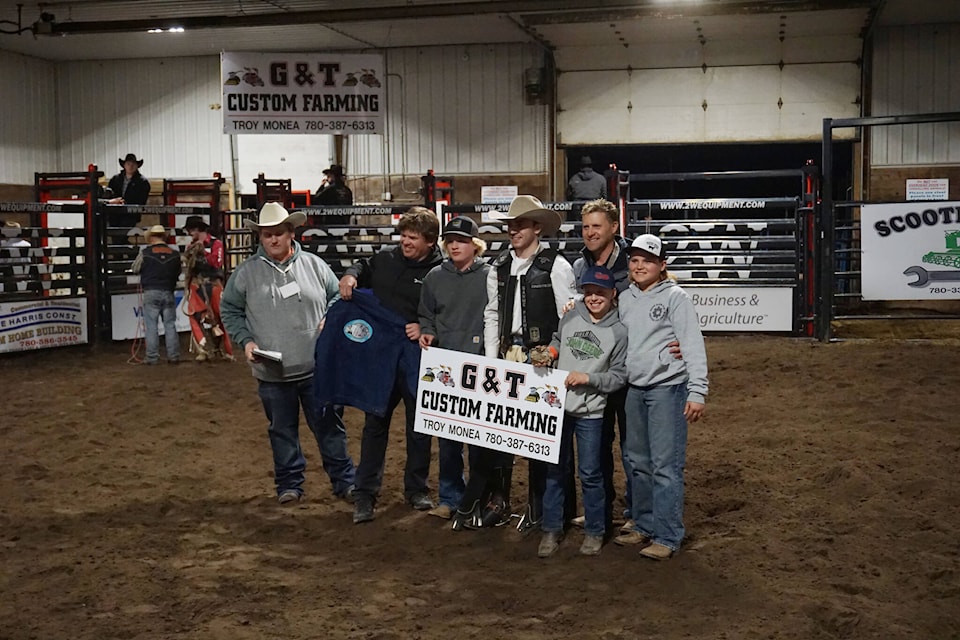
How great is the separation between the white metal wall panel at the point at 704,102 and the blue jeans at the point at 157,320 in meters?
8.95

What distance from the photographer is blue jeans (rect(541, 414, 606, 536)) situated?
197 inches

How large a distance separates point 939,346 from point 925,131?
25.3 ft

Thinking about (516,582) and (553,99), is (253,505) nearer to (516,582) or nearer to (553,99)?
(516,582)

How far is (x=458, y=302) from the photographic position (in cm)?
540

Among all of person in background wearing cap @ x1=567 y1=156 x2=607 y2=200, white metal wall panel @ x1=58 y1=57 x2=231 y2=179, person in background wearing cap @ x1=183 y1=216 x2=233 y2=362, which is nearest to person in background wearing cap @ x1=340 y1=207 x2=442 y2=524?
person in background wearing cap @ x1=183 y1=216 x2=233 y2=362

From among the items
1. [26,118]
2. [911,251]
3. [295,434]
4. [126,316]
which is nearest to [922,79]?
[911,251]

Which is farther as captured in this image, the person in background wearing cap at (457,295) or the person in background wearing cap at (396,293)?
the person in background wearing cap at (396,293)

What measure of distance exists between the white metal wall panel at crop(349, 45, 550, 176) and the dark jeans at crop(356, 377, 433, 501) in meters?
13.8

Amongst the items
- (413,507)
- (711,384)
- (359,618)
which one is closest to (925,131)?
(711,384)

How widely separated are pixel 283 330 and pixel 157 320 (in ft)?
22.8

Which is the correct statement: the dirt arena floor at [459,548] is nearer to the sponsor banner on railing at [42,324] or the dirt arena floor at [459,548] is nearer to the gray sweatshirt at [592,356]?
the gray sweatshirt at [592,356]

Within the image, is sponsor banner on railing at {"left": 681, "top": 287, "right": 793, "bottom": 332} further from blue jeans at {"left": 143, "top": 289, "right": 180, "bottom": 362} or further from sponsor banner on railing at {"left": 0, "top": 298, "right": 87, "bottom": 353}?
sponsor banner on railing at {"left": 0, "top": 298, "right": 87, "bottom": 353}

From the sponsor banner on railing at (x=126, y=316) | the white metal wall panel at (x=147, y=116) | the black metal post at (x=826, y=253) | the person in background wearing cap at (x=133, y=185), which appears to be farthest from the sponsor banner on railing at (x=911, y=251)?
the white metal wall panel at (x=147, y=116)

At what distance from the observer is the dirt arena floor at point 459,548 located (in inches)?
165
